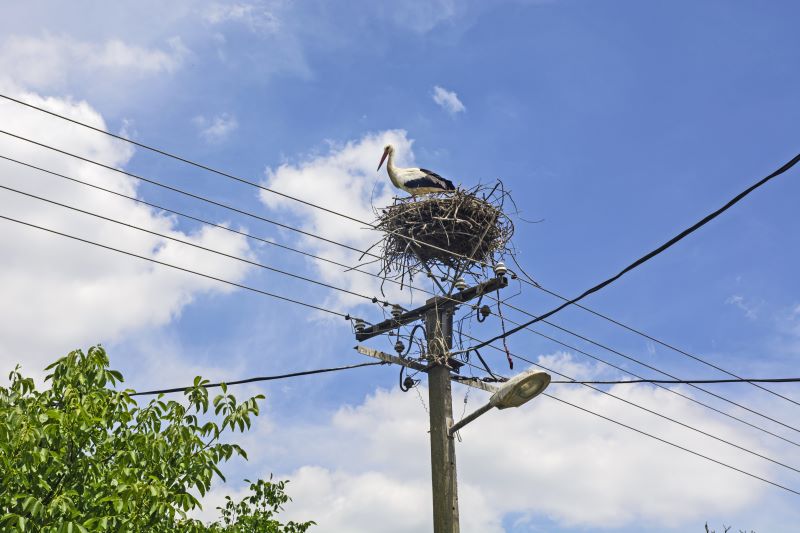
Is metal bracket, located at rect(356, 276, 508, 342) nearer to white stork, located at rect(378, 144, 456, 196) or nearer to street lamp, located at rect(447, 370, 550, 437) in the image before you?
street lamp, located at rect(447, 370, 550, 437)

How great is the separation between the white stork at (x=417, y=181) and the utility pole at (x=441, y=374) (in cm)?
278

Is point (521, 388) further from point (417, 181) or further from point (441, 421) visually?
point (417, 181)

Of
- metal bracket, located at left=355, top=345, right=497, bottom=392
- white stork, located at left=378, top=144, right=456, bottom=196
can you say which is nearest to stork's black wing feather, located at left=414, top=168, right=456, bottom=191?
white stork, located at left=378, top=144, right=456, bottom=196

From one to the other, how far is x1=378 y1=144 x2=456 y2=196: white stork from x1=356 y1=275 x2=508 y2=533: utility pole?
278 centimetres

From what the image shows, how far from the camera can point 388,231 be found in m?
12.3

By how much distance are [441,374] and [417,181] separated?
4248mm

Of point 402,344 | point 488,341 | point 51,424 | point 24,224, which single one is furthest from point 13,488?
point 488,341

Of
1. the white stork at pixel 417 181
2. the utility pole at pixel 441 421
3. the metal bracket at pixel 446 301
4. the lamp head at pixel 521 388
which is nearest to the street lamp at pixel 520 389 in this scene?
the lamp head at pixel 521 388

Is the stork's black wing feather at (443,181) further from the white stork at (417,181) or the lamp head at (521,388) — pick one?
the lamp head at (521,388)

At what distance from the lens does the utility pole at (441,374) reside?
9227mm

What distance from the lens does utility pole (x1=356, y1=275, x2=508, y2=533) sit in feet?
30.3

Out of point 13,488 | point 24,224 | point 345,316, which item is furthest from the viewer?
point 345,316

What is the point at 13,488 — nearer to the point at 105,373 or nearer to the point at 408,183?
the point at 105,373

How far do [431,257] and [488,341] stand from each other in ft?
5.60
